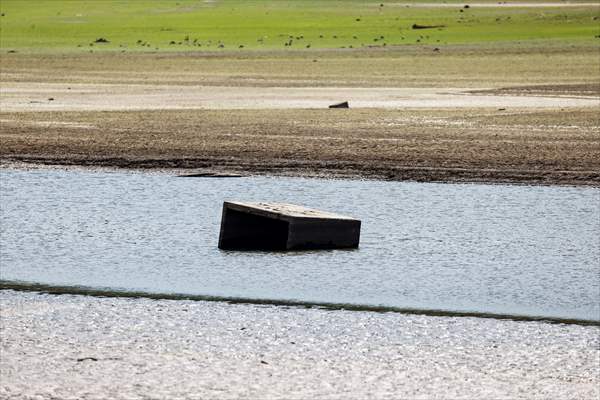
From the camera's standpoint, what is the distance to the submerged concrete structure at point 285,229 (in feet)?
39.9

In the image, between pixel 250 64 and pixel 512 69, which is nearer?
pixel 512 69

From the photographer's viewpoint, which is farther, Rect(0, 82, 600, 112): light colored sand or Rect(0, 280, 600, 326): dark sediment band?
Rect(0, 82, 600, 112): light colored sand

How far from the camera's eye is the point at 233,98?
29891mm

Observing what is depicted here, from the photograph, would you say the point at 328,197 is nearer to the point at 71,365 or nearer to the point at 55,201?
the point at 55,201

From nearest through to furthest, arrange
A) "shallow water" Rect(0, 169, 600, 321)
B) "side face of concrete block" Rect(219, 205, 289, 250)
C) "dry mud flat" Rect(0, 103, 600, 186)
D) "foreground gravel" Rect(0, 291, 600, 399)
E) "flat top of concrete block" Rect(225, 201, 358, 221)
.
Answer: "foreground gravel" Rect(0, 291, 600, 399), "shallow water" Rect(0, 169, 600, 321), "flat top of concrete block" Rect(225, 201, 358, 221), "side face of concrete block" Rect(219, 205, 289, 250), "dry mud flat" Rect(0, 103, 600, 186)

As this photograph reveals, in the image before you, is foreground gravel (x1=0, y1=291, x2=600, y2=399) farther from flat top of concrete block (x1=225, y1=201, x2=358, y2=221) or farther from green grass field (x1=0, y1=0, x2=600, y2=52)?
green grass field (x1=0, y1=0, x2=600, y2=52)

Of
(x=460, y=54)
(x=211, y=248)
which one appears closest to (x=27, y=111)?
(x=211, y=248)

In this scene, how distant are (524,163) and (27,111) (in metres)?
11.3

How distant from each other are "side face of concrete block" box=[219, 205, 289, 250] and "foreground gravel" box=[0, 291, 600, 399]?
2.38 m

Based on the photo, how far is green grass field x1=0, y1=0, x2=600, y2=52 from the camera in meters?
60.7

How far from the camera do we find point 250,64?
1775 inches

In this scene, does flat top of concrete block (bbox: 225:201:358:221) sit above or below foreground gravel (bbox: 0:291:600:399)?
above

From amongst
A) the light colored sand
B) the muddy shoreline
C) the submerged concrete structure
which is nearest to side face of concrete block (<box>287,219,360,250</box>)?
the submerged concrete structure

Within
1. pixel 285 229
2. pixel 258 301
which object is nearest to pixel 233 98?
pixel 285 229
